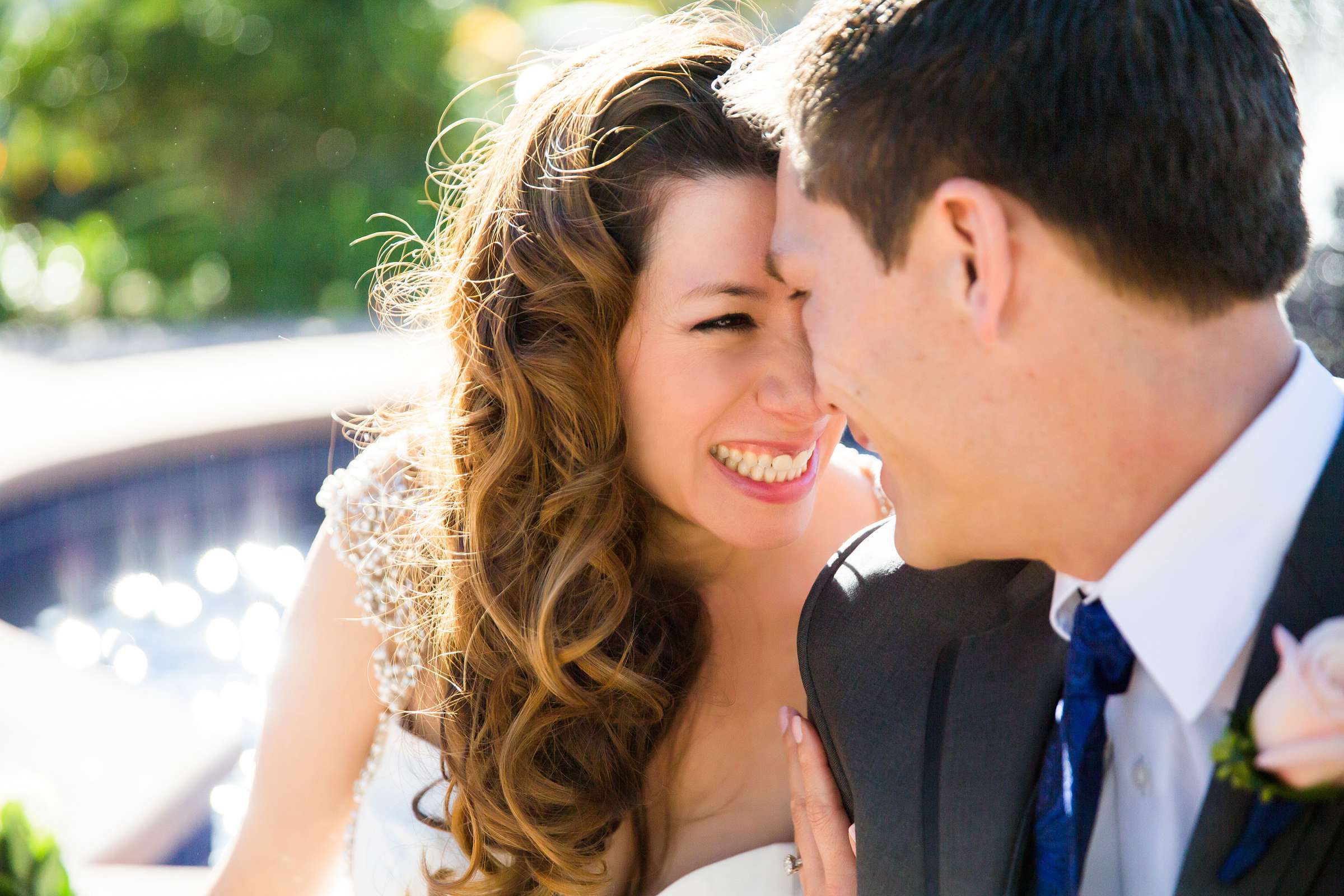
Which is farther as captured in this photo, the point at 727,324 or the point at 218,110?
the point at 218,110

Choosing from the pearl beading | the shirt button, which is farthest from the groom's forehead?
the pearl beading

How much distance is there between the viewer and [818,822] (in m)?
2.04

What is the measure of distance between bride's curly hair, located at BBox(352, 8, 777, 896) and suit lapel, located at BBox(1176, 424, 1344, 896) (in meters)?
1.17

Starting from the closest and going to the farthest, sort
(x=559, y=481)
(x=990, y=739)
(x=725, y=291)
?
(x=990, y=739) < (x=725, y=291) < (x=559, y=481)

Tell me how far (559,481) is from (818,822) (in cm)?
85

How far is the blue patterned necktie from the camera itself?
1619mm

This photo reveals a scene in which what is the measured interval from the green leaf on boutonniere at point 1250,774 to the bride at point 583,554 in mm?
1067

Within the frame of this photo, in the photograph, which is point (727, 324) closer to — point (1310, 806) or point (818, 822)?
point (818, 822)

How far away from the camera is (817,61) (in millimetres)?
1670

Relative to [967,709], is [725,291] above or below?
above

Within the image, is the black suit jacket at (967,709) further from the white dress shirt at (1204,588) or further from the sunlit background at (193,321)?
the sunlit background at (193,321)

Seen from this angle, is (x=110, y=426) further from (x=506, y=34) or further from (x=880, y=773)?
(x=506, y=34)

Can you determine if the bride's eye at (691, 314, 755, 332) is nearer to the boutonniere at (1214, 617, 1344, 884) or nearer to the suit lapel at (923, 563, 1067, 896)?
the suit lapel at (923, 563, 1067, 896)

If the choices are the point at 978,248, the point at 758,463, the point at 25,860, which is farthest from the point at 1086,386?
the point at 25,860
